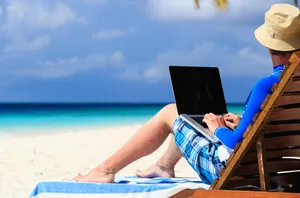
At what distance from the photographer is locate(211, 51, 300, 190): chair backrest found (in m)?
2.81

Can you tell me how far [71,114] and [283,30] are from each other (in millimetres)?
25585

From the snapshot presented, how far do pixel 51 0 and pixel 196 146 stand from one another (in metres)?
32.6

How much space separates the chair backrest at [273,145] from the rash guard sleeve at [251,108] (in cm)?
8

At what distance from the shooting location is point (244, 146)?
9.53ft

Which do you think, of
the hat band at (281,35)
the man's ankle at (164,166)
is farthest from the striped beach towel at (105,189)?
the hat band at (281,35)

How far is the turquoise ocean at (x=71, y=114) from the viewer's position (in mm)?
23797

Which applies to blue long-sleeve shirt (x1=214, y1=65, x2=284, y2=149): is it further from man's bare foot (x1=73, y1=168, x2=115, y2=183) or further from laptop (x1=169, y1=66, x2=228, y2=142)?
man's bare foot (x1=73, y1=168, x2=115, y2=183)

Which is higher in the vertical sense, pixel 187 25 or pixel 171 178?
pixel 187 25

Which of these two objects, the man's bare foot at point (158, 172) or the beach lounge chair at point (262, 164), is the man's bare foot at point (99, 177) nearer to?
the beach lounge chair at point (262, 164)

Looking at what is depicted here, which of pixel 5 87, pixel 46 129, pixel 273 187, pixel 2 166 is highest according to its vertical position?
pixel 5 87

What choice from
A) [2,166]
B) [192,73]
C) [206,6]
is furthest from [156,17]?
[192,73]

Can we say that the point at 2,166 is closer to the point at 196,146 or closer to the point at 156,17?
→ the point at 196,146

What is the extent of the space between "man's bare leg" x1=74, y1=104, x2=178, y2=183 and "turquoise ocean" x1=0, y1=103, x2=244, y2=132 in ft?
58.8

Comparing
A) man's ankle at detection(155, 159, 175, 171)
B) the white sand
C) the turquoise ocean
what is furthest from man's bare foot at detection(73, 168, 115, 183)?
the turquoise ocean
